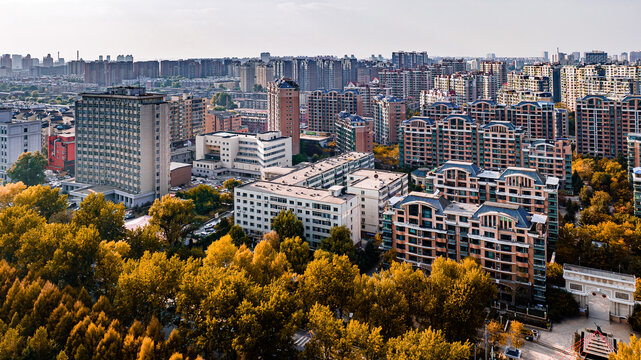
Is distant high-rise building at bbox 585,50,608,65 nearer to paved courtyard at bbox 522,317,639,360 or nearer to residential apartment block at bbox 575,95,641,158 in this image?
residential apartment block at bbox 575,95,641,158

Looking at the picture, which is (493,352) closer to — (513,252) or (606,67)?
(513,252)

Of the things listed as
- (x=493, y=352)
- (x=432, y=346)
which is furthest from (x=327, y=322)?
(x=493, y=352)

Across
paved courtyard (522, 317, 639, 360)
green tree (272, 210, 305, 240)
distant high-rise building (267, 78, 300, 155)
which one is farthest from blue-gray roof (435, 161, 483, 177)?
A: distant high-rise building (267, 78, 300, 155)

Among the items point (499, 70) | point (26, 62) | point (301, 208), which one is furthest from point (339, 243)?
point (26, 62)

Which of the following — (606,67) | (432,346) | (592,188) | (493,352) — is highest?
(606,67)

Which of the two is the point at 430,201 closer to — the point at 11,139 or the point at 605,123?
the point at 605,123

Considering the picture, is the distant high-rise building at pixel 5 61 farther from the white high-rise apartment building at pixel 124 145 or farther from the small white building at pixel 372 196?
the small white building at pixel 372 196

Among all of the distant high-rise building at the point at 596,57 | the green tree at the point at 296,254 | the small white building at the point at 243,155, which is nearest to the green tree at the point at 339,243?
the green tree at the point at 296,254
